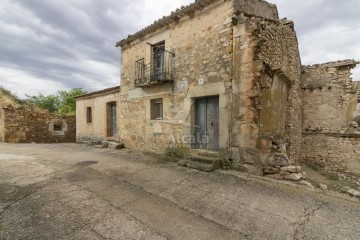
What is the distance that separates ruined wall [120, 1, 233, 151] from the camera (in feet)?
17.5

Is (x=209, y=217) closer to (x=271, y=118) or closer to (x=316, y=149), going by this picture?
(x=271, y=118)

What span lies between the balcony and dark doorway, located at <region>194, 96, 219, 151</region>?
1.43m

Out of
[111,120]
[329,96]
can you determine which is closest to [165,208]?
[111,120]

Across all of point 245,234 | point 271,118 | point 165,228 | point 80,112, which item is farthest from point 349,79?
point 80,112

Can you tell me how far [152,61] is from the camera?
7.54 m

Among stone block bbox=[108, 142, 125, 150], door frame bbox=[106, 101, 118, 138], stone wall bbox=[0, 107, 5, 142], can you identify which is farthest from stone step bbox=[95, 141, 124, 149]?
stone wall bbox=[0, 107, 5, 142]

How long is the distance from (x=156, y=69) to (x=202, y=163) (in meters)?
4.09

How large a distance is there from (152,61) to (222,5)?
3.22 m

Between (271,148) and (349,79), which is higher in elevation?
(349,79)

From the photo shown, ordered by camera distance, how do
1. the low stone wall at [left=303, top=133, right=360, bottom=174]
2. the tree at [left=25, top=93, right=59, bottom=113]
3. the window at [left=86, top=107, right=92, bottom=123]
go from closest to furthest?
the low stone wall at [left=303, top=133, right=360, bottom=174] < the window at [left=86, top=107, right=92, bottom=123] < the tree at [left=25, top=93, right=59, bottom=113]

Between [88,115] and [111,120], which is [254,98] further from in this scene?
[88,115]

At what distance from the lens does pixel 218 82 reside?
17.8 feet

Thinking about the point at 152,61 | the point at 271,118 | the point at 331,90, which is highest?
the point at 152,61

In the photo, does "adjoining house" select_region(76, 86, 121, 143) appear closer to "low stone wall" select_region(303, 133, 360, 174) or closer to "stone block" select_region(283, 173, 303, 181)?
"stone block" select_region(283, 173, 303, 181)
